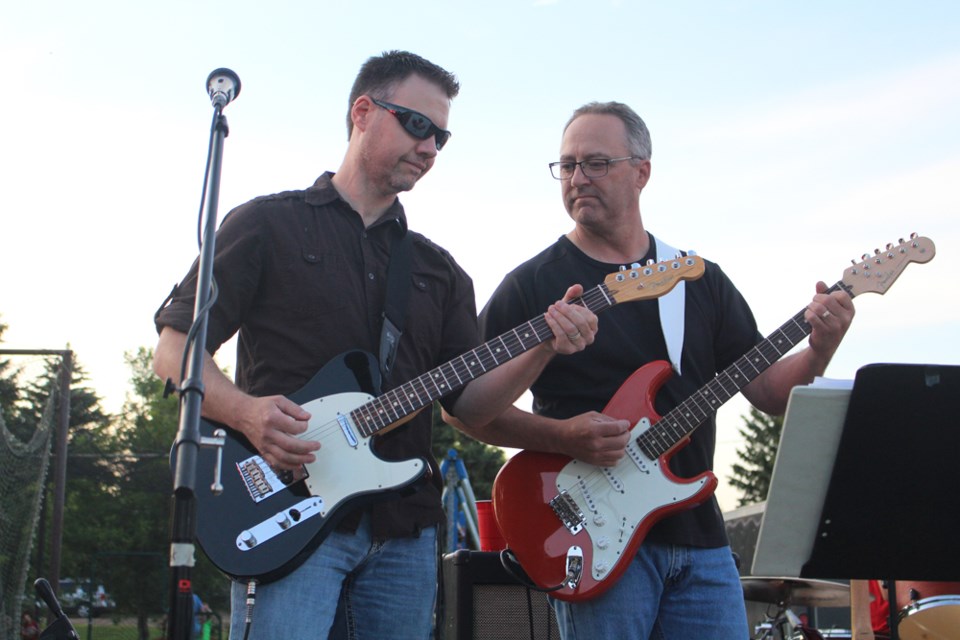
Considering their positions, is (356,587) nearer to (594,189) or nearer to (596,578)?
(596,578)

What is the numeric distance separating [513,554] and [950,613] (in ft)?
6.38

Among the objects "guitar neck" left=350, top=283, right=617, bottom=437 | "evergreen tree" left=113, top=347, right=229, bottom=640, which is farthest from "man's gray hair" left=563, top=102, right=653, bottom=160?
"evergreen tree" left=113, top=347, right=229, bottom=640

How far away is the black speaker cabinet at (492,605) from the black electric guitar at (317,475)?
1536mm

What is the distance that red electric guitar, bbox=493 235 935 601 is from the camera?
11.7ft

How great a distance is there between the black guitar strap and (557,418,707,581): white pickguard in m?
0.89

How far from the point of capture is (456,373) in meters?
3.45

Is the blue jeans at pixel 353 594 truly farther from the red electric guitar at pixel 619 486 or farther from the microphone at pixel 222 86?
the microphone at pixel 222 86

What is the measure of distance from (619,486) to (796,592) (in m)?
3.12

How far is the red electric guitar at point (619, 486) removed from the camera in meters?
3.56

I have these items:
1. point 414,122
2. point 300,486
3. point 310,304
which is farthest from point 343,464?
point 414,122

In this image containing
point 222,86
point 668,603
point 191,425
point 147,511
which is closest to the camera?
point 191,425

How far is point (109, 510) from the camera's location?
4519cm

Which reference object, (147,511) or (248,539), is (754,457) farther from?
(248,539)

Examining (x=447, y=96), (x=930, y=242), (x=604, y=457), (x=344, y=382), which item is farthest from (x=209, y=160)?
(x=930, y=242)
